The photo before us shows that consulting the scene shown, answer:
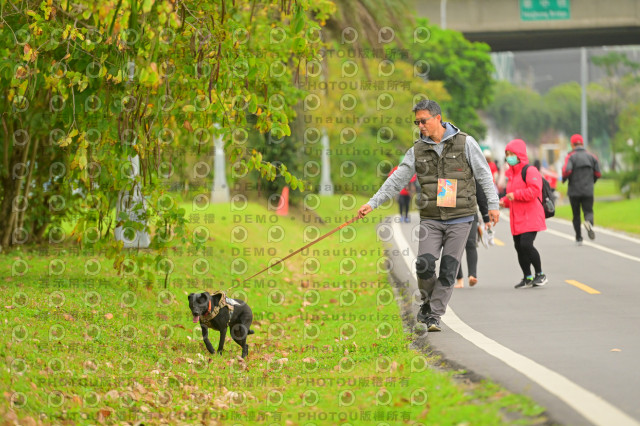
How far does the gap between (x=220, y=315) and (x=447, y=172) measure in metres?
2.45

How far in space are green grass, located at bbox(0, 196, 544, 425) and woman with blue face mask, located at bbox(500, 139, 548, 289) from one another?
1948mm

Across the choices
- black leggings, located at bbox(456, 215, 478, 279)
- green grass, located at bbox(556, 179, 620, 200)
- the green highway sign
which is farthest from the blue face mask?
the green highway sign

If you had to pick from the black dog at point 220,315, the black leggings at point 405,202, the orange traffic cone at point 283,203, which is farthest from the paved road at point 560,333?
the black leggings at point 405,202

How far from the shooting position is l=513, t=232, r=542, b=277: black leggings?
44.2 ft

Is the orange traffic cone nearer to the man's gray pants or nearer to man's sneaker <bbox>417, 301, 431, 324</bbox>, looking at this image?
man's sneaker <bbox>417, 301, 431, 324</bbox>

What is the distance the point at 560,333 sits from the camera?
9.35 metres

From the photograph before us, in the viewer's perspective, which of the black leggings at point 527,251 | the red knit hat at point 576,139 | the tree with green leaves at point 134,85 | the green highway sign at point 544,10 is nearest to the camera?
the tree with green leaves at point 134,85

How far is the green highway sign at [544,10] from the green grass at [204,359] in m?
27.6

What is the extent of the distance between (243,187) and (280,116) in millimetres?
22026

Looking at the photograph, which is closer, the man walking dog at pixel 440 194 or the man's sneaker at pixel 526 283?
the man walking dog at pixel 440 194

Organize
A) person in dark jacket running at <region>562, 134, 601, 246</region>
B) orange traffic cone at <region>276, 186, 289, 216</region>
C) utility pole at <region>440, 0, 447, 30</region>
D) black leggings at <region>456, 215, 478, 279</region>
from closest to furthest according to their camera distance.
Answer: black leggings at <region>456, 215, 478, 279</region> < person in dark jacket running at <region>562, 134, 601, 246</region> < orange traffic cone at <region>276, 186, 289, 216</region> < utility pole at <region>440, 0, 447, 30</region>

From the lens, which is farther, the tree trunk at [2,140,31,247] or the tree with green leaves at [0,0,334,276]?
the tree trunk at [2,140,31,247]

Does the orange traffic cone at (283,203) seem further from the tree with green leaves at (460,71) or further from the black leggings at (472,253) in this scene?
the tree with green leaves at (460,71)

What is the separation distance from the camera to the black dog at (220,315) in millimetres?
9367
